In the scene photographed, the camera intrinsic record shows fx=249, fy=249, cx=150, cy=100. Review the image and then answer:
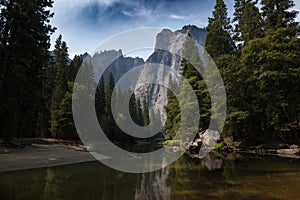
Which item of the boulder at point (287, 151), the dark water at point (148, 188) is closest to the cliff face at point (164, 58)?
the boulder at point (287, 151)

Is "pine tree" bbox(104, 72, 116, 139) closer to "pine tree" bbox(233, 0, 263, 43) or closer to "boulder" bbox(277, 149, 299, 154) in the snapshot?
"pine tree" bbox(233, 0, 263, 43)

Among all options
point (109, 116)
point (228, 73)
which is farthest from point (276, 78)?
point (109, 116)

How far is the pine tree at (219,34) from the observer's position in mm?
35094

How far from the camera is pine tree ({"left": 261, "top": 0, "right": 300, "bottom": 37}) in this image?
93.3 ft

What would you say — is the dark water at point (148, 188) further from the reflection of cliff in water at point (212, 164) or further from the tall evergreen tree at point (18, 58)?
the tall evergreen tree at point (18, 58)

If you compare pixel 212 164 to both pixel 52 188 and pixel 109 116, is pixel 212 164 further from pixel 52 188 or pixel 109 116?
pixel 109 116

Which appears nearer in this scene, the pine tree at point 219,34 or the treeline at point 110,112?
the pine tree at point 219,34

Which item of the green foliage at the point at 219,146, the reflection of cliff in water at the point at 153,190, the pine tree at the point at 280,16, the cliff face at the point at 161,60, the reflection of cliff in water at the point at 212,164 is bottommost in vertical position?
the reflection of cliff in water at the point at 212,164

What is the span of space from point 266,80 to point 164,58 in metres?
142

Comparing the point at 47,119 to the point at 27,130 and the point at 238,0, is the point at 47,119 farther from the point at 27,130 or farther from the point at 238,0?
the point at 238,0

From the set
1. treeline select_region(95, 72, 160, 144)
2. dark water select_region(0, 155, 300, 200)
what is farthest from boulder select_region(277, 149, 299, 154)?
treeline select_region(95, 72, 160, 144)

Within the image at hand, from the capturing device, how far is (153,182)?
1066 centimetres

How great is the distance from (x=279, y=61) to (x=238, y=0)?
15825 mm

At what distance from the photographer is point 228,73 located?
27656 millimetres
